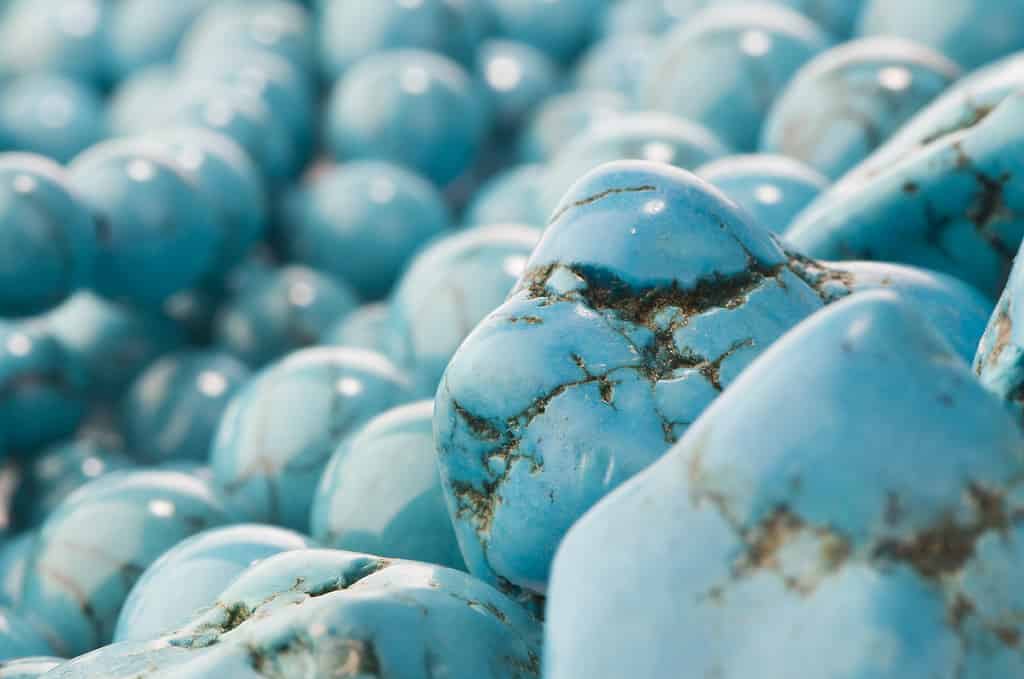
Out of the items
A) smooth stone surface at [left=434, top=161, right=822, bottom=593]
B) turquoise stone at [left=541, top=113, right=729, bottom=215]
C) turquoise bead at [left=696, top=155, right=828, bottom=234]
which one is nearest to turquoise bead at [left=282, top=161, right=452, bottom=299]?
turquoise stone at [left=541, top=113, right=729, bottom=215]

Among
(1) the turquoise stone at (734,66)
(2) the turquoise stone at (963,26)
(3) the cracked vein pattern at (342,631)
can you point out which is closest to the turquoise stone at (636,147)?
(1) the turquoise stone at (734,66)

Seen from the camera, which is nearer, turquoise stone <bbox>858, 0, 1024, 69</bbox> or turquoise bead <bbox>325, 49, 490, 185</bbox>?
turquoise stone <bbox>858, 0, 1024, 69</bbox>

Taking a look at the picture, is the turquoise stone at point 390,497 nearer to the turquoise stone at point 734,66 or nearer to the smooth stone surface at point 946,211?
the smooth stone surface at point 946,211

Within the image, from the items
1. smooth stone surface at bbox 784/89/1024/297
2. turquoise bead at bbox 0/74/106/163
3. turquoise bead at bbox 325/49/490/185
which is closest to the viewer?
smooth stone surface at bbox 784/89/1024/297

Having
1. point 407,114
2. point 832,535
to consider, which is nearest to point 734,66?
point 407,114

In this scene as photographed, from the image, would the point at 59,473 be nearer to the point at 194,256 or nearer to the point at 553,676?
the point at 194,256

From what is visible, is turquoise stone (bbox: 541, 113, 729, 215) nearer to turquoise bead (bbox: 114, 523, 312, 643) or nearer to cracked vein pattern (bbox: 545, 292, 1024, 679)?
turquoise bead (bbox: 114, 523, 312, 643)
